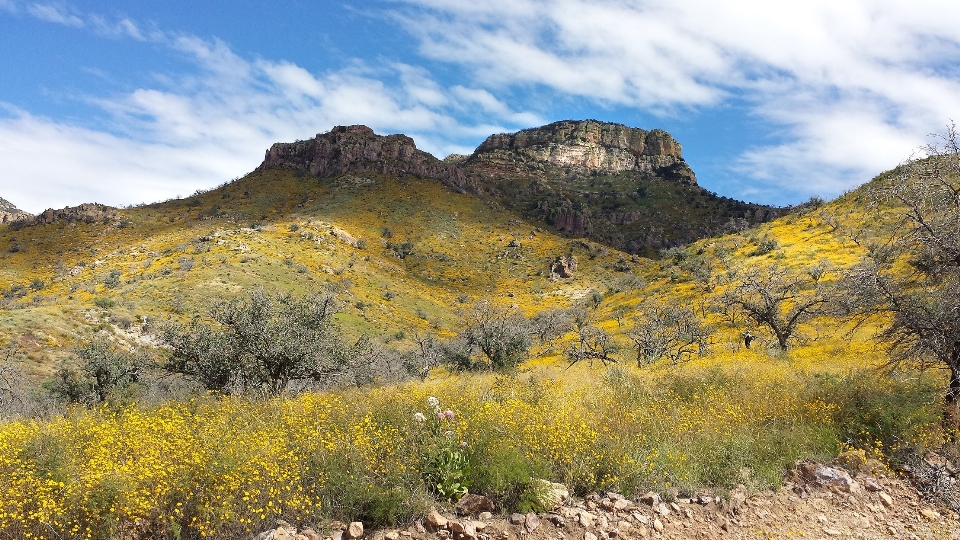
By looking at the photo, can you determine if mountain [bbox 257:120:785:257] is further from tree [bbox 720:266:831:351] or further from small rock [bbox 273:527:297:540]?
small rock [bbox 273:527:297:540]

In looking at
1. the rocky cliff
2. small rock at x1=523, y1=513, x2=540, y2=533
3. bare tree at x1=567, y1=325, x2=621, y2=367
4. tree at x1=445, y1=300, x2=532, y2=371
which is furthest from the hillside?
the rocky cliff

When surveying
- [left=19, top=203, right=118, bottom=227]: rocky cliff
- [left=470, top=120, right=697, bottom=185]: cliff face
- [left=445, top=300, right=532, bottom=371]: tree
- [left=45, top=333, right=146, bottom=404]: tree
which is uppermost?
[left=470, top=120, right=697, bottom=185]: cliff face

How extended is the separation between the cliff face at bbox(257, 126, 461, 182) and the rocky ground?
96.7 m

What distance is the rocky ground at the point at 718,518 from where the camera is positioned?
5.16m

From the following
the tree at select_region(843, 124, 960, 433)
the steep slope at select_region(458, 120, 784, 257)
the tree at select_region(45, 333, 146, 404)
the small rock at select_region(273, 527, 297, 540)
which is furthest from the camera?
the steep slope at select_region(458, 120, 784, 257)

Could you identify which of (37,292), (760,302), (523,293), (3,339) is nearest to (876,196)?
(760,302)

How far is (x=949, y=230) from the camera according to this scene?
8266mm

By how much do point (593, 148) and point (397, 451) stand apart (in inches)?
6629

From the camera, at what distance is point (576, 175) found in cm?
14700

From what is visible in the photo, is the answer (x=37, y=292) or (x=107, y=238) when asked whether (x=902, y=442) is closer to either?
(x=37, y=292)

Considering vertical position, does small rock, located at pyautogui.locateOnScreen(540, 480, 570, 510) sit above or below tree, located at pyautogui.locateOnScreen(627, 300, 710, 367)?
below

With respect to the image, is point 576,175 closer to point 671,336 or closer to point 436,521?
point 671,336

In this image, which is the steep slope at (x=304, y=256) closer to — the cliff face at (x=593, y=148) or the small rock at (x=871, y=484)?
the small rock at (x=871, y=484)

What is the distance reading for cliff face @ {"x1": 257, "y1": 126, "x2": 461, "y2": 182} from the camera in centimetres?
9894
